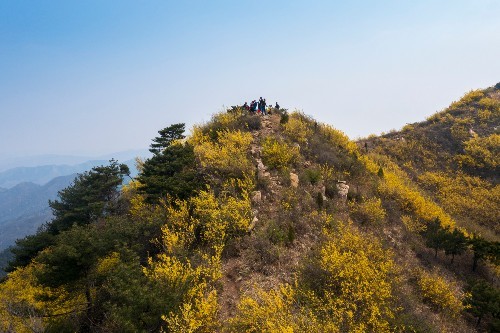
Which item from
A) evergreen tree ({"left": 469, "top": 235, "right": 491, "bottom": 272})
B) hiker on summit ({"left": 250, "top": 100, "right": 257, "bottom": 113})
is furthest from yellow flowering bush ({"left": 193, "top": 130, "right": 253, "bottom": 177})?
evergreen tree ({"left": 469, "top": 235, "right": 491, "bottom": 272})

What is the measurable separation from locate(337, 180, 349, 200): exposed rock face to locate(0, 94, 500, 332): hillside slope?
0.08 metres

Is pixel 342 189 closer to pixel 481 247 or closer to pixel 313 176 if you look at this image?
pixel 313 176

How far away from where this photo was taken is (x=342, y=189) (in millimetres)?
23406

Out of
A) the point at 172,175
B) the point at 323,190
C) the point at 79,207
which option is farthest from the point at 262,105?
the point at 79,207

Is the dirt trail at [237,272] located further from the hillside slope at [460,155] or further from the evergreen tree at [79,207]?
the hillside slope at [460,155]

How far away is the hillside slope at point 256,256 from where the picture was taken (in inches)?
503

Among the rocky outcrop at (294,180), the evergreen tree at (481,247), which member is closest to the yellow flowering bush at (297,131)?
the rocky outcrop at (294,180)

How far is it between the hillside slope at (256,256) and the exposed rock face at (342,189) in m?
0.08

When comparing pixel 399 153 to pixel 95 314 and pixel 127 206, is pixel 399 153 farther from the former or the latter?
pixel 95 314

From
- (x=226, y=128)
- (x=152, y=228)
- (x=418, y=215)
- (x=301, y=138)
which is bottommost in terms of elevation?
(x=418, y=215)

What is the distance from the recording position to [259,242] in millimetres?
16938

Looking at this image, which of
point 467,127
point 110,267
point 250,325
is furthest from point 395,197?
point 467,127

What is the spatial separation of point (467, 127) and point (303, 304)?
47.0m

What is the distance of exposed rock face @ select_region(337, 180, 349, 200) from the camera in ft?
75.6
